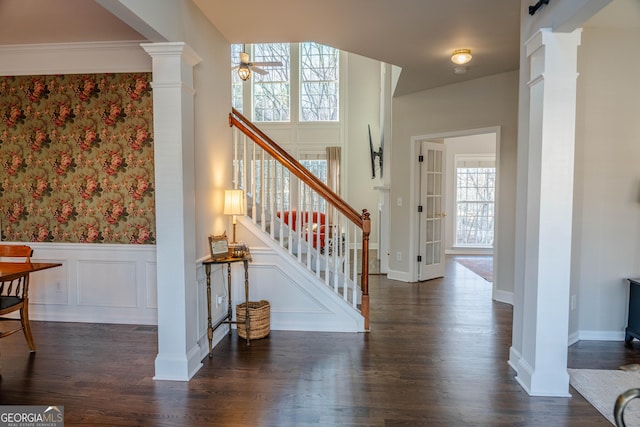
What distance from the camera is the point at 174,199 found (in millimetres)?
2570

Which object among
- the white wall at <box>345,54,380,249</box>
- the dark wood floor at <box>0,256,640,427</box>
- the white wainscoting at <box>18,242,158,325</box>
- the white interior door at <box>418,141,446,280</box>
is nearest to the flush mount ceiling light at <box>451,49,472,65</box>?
the white interior door at <box>418,141,446,280</box>

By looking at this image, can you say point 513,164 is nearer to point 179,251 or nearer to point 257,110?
point 179,251

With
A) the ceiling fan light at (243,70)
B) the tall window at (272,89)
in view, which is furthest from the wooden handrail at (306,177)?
the tall window at (272,89)

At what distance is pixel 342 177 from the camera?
354 inches

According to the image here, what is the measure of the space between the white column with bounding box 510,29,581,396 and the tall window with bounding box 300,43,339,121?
23.1 ft

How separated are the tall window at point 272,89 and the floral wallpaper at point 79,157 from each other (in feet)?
19.4

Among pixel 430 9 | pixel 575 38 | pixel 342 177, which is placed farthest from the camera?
pixel 342 177

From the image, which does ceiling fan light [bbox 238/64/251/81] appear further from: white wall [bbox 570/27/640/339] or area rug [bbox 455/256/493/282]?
area rug [bbox 455/256/493/282]

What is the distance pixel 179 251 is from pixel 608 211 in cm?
368

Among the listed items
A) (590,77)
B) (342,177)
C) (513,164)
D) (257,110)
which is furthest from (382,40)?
(257,110)

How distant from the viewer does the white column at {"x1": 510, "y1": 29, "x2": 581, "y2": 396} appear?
2.31 m

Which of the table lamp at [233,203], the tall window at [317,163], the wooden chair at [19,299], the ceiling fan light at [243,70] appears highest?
the ceiling fan light at [243,70]

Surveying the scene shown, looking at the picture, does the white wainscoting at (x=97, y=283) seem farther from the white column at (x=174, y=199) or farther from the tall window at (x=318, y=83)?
the tall window at (x=318, y=83)

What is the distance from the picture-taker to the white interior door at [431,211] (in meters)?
5.53
